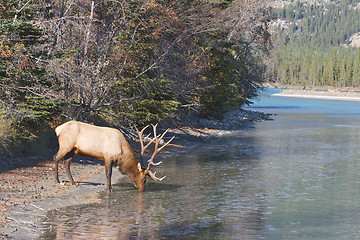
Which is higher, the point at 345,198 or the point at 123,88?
the point at 123,88

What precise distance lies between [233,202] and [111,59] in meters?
9.91

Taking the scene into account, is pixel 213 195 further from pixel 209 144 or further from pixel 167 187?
pixel 209 144

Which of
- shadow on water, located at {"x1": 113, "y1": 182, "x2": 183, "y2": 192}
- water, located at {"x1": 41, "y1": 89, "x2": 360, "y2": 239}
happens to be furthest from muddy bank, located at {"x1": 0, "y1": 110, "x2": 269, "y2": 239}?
water, located at {"x1": 41, "y1": 89, "x2": 360, "y2": 239}

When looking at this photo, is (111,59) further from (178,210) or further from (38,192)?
(178,210)

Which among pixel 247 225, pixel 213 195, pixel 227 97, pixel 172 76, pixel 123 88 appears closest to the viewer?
pixel 247 225

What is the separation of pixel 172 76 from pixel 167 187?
39.3 feet

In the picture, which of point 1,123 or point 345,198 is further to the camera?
point 1,123

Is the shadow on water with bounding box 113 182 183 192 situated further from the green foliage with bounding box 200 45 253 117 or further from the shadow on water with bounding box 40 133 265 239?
the green foliage with bounding box 200 45 253 117

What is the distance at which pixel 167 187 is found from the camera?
54.2 ft

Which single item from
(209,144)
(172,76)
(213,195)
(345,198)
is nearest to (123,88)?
(172,76)

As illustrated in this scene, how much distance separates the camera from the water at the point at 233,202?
11484 mm

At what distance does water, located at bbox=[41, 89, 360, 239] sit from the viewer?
11.5 meters

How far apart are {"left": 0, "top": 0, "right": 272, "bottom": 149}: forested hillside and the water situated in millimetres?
3717

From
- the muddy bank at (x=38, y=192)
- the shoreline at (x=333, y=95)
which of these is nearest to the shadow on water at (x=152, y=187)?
the muddy bank at (x=38, y=192)
